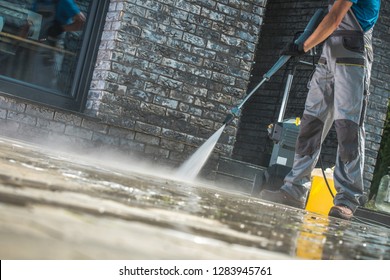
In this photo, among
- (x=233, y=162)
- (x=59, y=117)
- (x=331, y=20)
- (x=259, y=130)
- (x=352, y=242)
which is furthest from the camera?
(x=259, y=130)

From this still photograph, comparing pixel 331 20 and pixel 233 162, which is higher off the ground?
pixel 331 20

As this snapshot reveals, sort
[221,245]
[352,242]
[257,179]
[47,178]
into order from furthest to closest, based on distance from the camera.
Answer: [257,179], [352,242], [47,178], [221,245]

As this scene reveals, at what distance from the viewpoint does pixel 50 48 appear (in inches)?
260

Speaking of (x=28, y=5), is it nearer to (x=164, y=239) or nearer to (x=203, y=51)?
(x=203, y=51)

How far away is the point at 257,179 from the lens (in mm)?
6723

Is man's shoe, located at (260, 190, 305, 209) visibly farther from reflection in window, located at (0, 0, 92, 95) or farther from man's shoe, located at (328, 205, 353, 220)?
reflection in window, located at (0, 0, 92, 95)

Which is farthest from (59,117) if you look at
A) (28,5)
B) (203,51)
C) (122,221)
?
(122,221)

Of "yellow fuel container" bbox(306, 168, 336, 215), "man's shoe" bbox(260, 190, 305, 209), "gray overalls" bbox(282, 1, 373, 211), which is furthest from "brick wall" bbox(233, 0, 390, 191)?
"gray overalls" bbox(282, 1, 373, 211)

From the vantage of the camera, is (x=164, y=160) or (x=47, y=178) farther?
(x=164, y=160)

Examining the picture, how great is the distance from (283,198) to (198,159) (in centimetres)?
202

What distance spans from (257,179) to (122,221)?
206 inches

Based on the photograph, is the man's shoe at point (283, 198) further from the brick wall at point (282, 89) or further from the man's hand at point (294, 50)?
the brick wall at point (282, 89)

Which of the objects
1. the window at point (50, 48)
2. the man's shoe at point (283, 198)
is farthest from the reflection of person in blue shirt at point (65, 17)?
the man's shoe at point (283, 198)

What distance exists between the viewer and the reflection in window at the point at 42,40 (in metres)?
6.41
